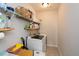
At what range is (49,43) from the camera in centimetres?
461

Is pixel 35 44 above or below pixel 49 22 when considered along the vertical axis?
below

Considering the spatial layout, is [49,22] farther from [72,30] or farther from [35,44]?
[72,30]

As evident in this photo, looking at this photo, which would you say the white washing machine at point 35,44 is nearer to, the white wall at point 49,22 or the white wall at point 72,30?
the white wall at point 72,30

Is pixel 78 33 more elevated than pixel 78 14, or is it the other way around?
pixel 78 14

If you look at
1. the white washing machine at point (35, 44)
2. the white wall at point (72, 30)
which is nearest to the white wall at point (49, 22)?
the white washing machine at point (35, 44)

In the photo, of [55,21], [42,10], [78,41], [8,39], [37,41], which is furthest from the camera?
[55,21]

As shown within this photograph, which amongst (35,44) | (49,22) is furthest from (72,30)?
(49,22)

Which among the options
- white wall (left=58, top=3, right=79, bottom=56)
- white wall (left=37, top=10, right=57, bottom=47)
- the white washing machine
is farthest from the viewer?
white wall (left=37, top=10, right=57, bottom=47)

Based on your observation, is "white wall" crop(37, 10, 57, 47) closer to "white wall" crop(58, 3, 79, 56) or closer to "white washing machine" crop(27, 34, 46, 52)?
"white washing machine" crop(27, 34, 46, 52)

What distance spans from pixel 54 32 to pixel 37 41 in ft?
7.56

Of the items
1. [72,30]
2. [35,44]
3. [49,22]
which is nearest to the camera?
[72,30]

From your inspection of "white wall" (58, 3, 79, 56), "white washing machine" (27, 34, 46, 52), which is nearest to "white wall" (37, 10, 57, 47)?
"white washing machine" (27, 34, 46, 52)

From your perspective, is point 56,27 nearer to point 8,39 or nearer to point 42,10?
point 42,10

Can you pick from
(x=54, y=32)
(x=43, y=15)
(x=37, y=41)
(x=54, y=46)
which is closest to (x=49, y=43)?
(x=54, y=46)
